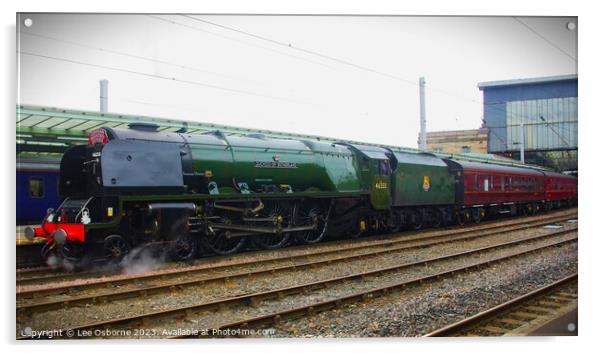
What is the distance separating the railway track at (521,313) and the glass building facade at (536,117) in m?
1.81

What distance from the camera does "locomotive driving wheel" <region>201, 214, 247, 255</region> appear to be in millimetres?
10164

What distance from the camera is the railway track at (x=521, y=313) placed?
5.98 meters

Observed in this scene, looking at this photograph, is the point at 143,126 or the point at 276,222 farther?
the point at 276,222

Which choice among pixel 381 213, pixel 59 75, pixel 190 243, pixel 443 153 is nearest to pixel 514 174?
pixel 443 153

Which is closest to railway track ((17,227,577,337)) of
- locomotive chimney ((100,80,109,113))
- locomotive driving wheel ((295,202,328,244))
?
locomotive chimney ((100,80,109,113))

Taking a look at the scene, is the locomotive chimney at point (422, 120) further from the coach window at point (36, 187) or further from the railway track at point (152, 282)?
the coach window at point (36, 187)

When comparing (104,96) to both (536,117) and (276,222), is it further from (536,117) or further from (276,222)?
(536,117)

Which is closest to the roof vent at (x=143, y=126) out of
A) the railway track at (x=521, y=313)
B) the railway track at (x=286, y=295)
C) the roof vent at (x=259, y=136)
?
the roof vent at (x=259, y=136)

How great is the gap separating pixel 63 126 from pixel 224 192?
3.27 m

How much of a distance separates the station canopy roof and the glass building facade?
4.88 meters

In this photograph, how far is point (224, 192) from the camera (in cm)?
1042

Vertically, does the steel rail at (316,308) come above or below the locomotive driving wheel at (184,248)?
below

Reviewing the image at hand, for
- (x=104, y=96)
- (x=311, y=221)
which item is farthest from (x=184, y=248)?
(x=311, y=221)

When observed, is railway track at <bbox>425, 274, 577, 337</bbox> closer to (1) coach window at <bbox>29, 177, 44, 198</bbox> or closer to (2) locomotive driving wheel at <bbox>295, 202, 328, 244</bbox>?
(2) locomotive driving wheel at <bbox>295, 202, 328, 244</bbox>
